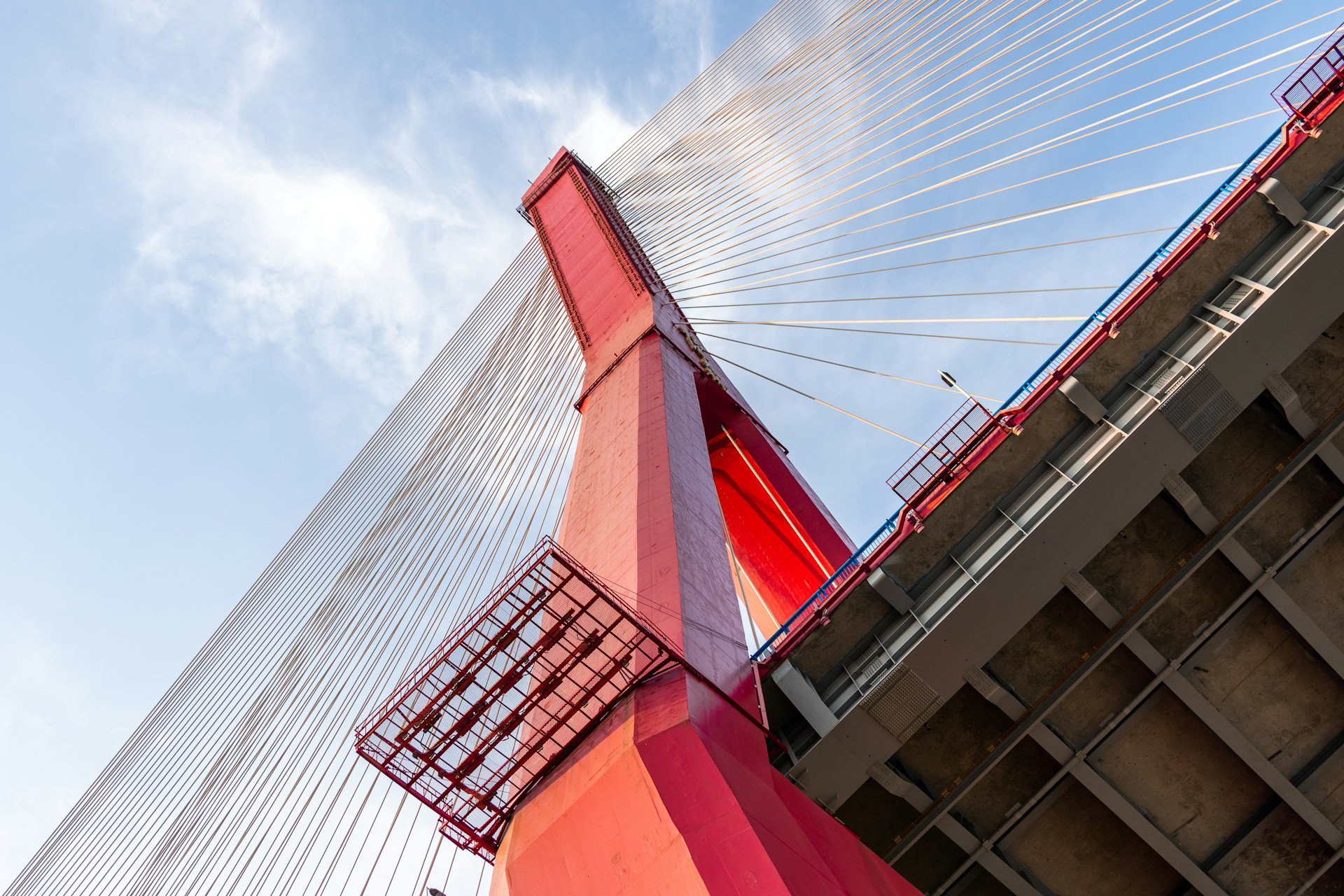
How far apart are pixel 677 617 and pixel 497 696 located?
7.04 feet

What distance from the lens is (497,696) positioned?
959cm

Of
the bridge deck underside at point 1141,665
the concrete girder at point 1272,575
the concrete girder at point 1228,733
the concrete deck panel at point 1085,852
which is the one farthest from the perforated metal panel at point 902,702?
the concrete girder at point 1272,575

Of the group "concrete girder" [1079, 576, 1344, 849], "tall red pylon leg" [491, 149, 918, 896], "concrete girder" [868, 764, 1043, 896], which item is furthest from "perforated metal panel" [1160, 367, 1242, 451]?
"tall red pylon leg" [491, 149, 918, 896]

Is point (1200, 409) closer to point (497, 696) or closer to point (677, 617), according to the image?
point (677, 617)

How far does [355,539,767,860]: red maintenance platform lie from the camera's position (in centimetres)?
927

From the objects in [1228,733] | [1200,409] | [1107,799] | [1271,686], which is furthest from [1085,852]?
[1200,409]

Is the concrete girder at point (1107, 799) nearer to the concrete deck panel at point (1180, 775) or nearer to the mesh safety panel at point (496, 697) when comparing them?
the concrete deck panel at point (1180, 775)

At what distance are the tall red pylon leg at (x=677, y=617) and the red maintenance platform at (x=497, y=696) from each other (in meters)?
0.56

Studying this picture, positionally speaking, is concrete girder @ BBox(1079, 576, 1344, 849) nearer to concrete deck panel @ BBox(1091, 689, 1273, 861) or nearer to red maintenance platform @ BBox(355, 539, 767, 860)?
concrete deck panel @ BBox(1091, 689, 1273, 861)

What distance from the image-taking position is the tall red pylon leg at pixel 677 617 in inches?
267

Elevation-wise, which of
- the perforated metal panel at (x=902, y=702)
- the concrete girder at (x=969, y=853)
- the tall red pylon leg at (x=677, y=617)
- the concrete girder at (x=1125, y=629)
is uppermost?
the tall red pylon leg at (x=677, y=617)

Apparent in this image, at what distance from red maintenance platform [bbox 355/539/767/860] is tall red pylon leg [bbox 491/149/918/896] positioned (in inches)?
22.2

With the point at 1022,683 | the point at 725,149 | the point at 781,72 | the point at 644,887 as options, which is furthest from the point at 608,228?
the point at 644,887

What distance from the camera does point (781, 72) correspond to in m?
28.6
